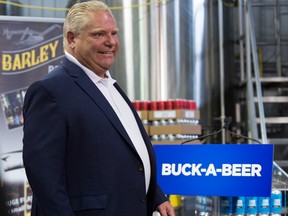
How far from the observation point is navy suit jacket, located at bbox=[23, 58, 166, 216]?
58.9 inches

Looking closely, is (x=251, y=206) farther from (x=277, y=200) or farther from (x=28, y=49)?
(x=28, y=49)

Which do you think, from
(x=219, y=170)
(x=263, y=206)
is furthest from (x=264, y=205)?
(x=219, y=170)

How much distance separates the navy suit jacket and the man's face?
6 cm

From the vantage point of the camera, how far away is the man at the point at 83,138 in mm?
1502

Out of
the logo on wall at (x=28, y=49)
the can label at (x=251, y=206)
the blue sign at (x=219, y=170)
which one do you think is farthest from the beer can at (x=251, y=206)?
the logo on wall at (x=28, y=49)

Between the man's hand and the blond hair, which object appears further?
the man's hand

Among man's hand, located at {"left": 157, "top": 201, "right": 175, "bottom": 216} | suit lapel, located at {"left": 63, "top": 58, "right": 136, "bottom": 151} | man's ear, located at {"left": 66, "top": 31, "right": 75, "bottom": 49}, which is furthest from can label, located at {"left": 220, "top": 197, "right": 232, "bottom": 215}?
man's ear, located at {"left": 66, "top": 31, "right": 75, "bottom": 49}

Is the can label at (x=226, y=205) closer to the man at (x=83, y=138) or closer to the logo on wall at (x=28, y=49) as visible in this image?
the man at (x=83, y=138)

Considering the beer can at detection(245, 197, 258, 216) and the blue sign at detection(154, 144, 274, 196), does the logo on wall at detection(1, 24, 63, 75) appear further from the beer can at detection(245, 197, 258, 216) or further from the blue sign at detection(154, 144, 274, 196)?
the beer can at detection(245, 197, 258, 216)

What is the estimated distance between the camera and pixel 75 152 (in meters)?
1.54

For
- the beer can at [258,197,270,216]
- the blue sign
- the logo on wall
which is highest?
the logo on wall

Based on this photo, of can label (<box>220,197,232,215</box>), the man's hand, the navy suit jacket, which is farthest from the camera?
can label (<box>220,197,232,215</box>)

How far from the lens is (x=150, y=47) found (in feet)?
15.0

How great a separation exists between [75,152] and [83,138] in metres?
0.04
